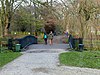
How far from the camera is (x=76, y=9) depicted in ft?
83.1

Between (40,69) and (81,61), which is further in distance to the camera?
(81,61)

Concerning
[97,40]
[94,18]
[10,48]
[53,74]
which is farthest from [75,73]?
[94,18]

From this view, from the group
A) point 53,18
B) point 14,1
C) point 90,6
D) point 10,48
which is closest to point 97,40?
point 90,6

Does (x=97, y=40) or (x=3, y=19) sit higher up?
(x=3, y=19)

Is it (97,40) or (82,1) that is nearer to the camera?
(97,40)

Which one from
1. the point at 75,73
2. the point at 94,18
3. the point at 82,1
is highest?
the point at 82,1

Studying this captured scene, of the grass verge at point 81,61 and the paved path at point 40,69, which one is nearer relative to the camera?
the paved path at point 40,69

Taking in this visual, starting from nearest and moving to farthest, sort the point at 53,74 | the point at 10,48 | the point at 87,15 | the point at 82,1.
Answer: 1. the point at 53,74
2. the point at 10,48
3. the point at 82,1
4. the point at 87,15

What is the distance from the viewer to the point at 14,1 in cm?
2783

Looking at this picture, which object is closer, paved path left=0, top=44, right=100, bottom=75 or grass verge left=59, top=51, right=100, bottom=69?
paved path left=0, top=44, right=100, bottom=75

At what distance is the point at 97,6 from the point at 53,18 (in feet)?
52.2

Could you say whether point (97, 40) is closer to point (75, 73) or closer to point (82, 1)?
point (82, 1)

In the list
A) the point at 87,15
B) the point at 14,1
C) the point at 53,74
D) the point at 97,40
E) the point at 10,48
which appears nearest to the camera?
the point at 53,74

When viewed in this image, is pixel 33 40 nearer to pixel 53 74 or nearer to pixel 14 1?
pixel 14 1
